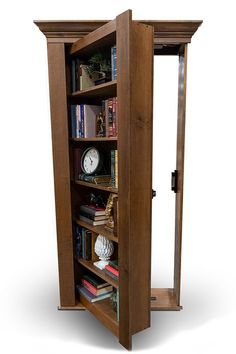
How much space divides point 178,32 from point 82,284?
2177 mm

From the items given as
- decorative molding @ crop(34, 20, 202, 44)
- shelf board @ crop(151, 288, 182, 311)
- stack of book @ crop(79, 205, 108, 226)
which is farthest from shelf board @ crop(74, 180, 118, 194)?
shelf board @ crop(151, 288, 182, 311)

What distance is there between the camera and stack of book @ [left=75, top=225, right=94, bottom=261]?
2256 millimetres

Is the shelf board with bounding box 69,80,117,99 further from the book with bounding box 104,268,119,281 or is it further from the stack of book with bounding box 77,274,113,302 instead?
the stack of book with bounding box 77,274,113,302

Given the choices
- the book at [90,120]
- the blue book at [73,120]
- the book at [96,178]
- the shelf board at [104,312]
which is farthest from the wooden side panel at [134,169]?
the blue book at [73,120]

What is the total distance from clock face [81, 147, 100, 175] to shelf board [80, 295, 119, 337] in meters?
1.07

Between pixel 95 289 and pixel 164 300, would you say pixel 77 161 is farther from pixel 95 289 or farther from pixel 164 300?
pixel 164 300

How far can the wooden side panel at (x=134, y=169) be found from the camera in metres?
1.54

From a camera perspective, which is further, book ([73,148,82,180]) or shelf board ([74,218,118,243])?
book ([73,148,82,180])

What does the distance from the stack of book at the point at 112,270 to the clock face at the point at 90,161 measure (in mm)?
726

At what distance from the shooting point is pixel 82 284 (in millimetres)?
2391

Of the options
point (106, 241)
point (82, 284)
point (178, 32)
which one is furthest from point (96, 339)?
point (178, 32)

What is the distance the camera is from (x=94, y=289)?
222 centimetres

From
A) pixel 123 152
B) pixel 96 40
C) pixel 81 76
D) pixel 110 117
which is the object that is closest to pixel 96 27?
pixel 96 40

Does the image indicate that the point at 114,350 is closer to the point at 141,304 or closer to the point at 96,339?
the point at 96,339
